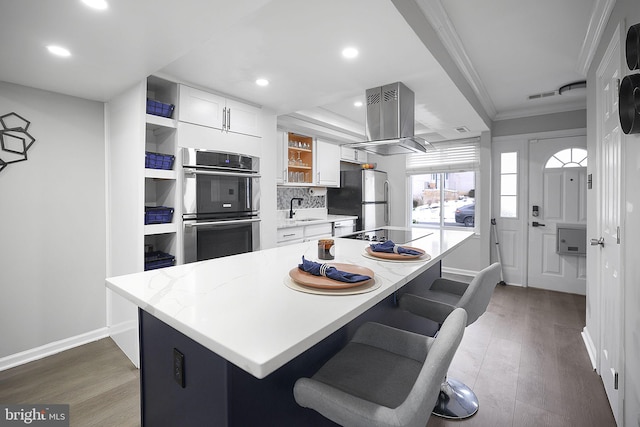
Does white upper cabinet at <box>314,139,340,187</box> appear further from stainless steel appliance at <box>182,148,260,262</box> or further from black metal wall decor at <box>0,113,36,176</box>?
black metal wall decor at <box>0,113,36,176</box>

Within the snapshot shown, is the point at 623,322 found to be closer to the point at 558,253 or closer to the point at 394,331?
the point at 394,331

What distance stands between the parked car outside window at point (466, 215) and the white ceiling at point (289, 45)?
218cm

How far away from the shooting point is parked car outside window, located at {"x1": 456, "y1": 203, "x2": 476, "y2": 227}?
16.2 feet

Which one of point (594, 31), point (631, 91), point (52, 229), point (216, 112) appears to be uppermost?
point (594, 31)

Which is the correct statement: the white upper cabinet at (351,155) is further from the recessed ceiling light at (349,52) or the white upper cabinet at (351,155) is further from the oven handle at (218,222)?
the recessed ceiling light at (349,52)

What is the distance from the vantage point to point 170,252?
8.48ft

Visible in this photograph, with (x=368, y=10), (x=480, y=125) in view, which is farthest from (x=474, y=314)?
(x=480, y=125)

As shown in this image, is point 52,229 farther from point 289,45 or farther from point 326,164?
point 326,164

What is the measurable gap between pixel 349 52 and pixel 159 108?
4.95ft

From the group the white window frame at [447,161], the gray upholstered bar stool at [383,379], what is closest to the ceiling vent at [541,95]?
the white window frame at [447,161]

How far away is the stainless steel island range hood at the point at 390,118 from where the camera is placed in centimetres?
257

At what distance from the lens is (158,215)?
2.39 m

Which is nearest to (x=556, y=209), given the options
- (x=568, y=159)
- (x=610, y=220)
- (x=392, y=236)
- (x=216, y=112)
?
(x=568, y=159)

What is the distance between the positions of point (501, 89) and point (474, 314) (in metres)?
3.01
